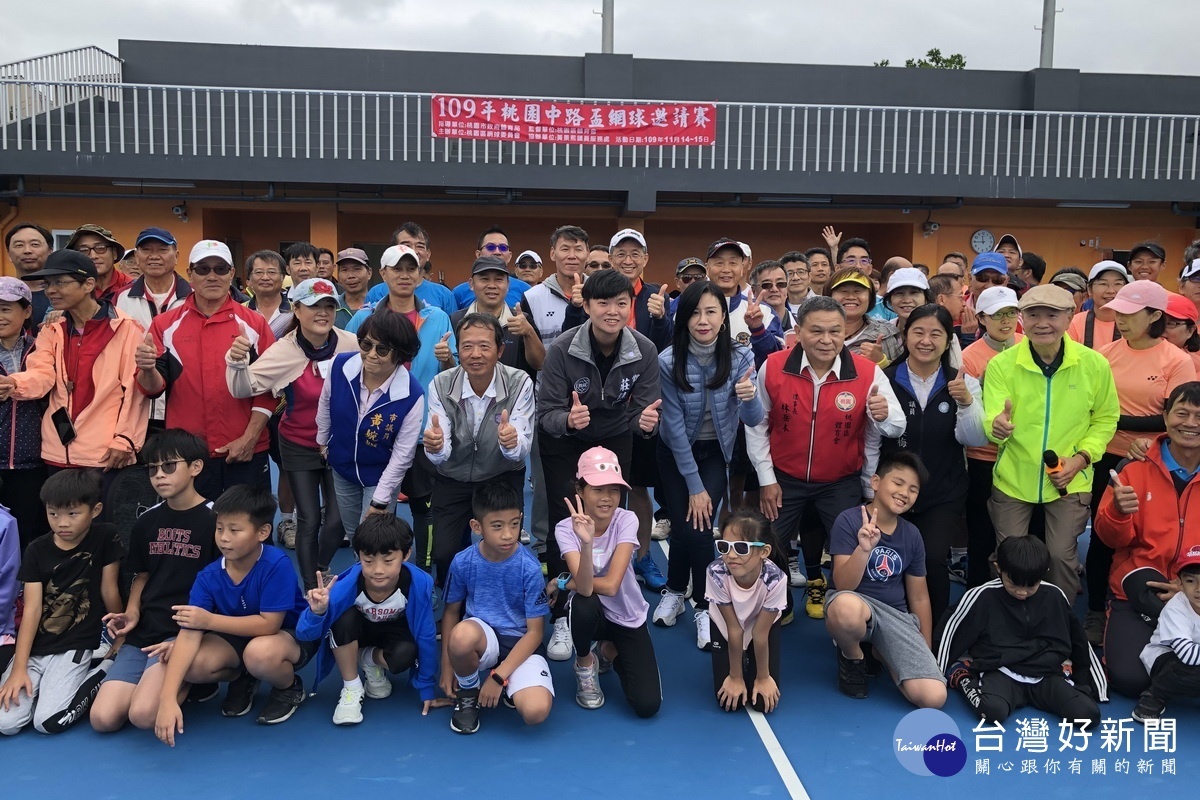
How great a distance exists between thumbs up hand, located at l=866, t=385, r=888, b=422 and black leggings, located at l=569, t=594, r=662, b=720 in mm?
1528

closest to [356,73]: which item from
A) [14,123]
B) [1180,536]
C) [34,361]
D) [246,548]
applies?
[14,123]

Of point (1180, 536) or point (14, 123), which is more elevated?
point (14, 123)

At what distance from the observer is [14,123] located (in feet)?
48.2

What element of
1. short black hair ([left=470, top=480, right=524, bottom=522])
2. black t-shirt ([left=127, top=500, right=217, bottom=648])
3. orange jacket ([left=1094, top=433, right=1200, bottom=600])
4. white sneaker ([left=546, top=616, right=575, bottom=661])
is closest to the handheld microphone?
orange jacket ([left=1094, top=433, right=1200, bottom=600])

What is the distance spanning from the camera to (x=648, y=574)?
5.39 meters

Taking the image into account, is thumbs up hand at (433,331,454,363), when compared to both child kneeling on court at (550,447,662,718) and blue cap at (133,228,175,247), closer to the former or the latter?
child kneeling on court at (550,447,662,718)

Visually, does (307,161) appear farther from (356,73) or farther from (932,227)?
(932,227)

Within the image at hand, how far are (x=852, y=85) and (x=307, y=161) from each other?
11.0 meters

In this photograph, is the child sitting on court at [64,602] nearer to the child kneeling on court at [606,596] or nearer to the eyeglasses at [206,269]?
the eyeglasses at [206,269]

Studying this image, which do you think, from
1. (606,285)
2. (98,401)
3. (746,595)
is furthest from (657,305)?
(98,401)

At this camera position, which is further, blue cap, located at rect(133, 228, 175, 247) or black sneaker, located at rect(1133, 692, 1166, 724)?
blue cap, located at rect(133, 228, 175, 247)

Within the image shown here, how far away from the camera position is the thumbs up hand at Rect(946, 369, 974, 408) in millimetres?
4438

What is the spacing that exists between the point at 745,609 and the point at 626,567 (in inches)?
22.0

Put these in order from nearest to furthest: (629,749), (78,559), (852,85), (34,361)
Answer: (629,749)
(78,559)
(34,361)
(852,85)
